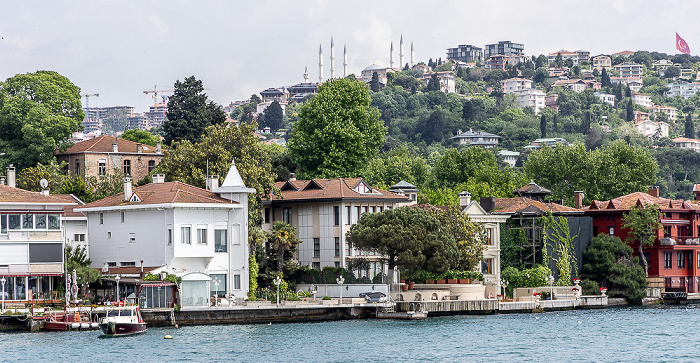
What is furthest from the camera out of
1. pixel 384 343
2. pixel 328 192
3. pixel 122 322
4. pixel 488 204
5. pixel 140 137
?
pixel 140 137

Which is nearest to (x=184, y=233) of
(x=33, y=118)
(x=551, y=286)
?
(x=33, y=118)

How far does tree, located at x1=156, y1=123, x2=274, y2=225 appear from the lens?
236 ft

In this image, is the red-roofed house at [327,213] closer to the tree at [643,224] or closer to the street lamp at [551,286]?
the street lamp at [551,286]

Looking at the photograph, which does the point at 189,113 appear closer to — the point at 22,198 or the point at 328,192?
the point at 328,192

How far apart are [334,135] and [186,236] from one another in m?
27.6

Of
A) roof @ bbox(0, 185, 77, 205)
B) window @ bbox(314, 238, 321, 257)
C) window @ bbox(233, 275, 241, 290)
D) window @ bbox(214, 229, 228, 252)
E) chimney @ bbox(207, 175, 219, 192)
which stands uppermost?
chimney @ bbox(207, 175, 219, 192)

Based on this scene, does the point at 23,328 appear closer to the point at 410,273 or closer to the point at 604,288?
the point at 410,273

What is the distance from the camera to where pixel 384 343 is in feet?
179

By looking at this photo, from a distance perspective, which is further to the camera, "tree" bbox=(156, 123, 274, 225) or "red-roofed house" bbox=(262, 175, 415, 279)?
"red-roofed house" bbox=(262, 175, 415, 279)

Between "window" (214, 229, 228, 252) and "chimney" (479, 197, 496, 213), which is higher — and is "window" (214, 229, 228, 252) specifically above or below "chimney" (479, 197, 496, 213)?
below

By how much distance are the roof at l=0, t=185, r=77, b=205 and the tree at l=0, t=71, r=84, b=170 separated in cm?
2226

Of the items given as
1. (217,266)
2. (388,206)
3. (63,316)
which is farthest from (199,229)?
(388,206)

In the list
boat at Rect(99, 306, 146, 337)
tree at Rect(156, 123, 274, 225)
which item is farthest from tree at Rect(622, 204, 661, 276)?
boat at Rect(99, 306, 146, 337)

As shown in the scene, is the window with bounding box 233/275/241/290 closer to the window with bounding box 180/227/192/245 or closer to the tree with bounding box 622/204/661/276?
the window with bounding box 180/227/192/245
